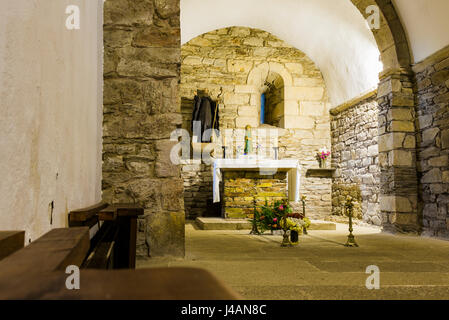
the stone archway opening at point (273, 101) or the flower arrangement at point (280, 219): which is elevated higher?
the stone archway opening at point (273, 101)

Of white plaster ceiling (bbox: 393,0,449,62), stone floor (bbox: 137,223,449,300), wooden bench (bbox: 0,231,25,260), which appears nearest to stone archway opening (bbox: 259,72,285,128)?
white plaster ceiling (bbox: 393,0,449,62)

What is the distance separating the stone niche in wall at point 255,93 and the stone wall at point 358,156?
1.19 feet

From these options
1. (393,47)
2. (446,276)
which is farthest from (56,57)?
(393,47)

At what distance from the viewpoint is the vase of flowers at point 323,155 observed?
9102 millimetres

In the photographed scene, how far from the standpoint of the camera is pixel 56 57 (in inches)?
63.9

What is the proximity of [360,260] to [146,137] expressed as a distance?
2.08 m

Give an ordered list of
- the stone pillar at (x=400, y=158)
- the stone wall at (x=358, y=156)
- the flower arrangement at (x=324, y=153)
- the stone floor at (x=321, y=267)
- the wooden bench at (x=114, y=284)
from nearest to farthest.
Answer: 1. the wooden bench at (x=114, y=284)
2. the stone floor at (x=321, y=267)
3. the stone pillar at (x=400, y=158)
4. the stone wall at (x=358, y=156)
5. the flower arrangement at (x=324, y=153)

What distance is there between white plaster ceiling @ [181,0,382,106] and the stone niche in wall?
0.25 m

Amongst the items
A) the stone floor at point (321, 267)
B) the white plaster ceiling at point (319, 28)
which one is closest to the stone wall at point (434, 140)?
→ the stone floor at point (321, 267)

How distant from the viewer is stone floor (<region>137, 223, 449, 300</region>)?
80.8 inches

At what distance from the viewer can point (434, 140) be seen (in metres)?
5.53

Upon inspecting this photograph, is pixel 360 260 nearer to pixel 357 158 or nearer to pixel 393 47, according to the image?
pixel 393 47
